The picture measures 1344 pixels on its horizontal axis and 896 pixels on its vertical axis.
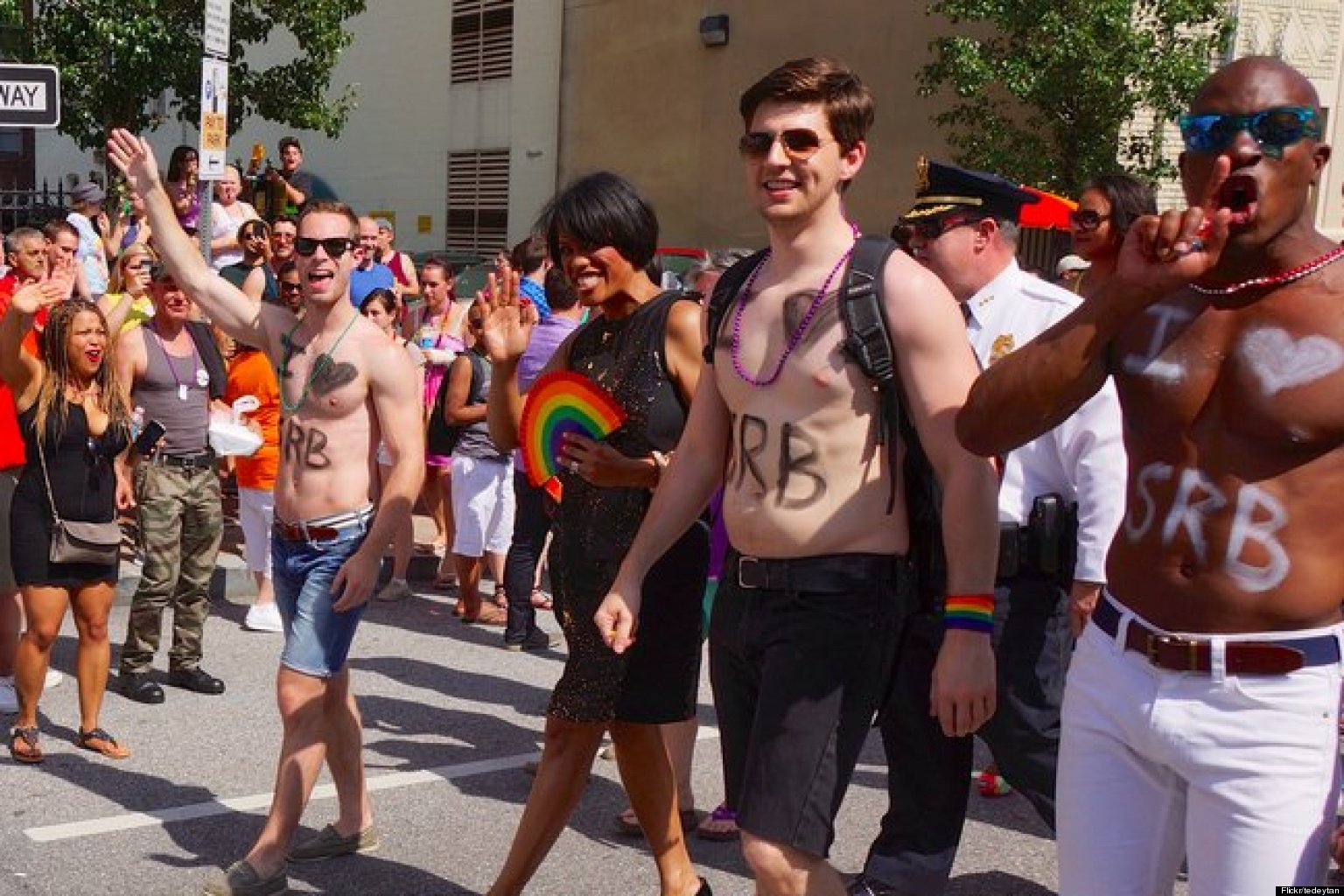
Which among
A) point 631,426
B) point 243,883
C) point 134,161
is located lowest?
point 243,883

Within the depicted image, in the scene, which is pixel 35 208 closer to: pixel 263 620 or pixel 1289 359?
pixel 263 620

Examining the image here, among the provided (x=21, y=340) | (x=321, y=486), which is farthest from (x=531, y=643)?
(x=321, y=486)

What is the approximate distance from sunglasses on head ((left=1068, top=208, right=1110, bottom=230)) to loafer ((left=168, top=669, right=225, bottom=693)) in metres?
4.16

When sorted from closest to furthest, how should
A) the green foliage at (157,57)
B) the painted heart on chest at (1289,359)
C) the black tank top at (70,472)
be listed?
1. the painted heart on chest at (1289,359)
2. the black tank top at (70,472)
3. the green foliage at (157,57)

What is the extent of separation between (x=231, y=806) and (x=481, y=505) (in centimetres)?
331

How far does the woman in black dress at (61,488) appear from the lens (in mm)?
5676

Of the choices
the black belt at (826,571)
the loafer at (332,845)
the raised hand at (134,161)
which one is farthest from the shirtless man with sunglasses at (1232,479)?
the raised hand at (134,161)

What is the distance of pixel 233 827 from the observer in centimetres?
500

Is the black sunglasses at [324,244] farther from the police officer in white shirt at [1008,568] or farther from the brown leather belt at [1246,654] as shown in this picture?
the brown leather belt at [1246,654]

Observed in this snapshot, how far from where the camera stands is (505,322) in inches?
178

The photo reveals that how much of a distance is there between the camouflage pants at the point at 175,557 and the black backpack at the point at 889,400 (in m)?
4.42

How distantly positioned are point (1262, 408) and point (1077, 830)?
2.67 feet

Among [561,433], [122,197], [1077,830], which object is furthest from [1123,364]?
[122,197]

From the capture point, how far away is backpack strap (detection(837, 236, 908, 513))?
304 cm
